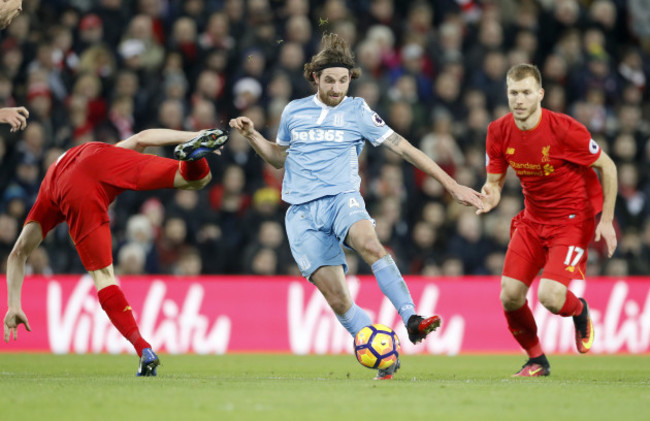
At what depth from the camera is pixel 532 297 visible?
12.4 m

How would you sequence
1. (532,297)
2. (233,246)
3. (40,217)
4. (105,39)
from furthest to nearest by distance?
(105,39) → (233,246) → (532,297) → (40,217)

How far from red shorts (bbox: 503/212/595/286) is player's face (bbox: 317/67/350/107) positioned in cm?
181

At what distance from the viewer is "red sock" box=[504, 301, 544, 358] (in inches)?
327

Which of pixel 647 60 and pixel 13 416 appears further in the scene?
pixel 647 60

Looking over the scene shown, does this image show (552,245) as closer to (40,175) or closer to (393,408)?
(393,408)

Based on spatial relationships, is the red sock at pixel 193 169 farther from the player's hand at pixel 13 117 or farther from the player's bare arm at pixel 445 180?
the player's bare arm at pixel 445 180

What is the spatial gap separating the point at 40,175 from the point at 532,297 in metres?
6.22

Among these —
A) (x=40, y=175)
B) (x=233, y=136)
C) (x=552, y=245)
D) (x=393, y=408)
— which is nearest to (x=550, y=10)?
(x=233, y=136)

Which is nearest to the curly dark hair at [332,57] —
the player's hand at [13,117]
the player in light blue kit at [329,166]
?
the player in light blue kit at [329,166]

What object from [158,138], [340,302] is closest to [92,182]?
[158,138]

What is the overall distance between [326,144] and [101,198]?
1.74 meters

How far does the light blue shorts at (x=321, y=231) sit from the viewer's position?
764cm

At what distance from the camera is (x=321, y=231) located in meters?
7.75

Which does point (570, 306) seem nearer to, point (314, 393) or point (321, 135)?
point (321, 135)
